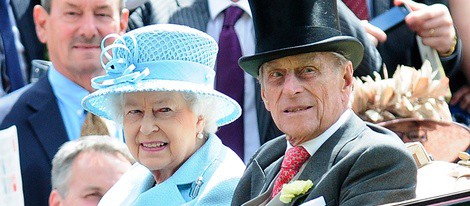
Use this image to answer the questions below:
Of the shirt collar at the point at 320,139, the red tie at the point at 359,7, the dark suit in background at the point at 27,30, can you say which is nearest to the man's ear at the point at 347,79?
the shirt collar at the point at 320,139

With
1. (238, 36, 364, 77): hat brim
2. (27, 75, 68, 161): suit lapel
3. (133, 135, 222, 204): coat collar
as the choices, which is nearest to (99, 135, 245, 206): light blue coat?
(133, 135, 222, 204): coat collar

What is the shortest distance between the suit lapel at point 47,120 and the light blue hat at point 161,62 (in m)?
1.14

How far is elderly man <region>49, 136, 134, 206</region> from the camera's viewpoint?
5766mm

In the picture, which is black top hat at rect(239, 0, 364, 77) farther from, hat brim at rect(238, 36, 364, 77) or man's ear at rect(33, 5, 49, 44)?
man's ear at rect(33, 5, 49, 44)

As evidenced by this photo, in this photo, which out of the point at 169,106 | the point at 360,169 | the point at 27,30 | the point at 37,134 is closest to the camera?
the point at 360,169

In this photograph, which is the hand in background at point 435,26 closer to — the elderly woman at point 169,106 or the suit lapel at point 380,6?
the suit lapel at point 380,6

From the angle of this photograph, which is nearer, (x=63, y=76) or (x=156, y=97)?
(x=156, y=97)

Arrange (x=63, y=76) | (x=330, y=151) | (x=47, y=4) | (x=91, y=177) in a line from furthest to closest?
(x=47, y=4) → (x=63, y=76) → (x=91, y=177) → (x=330, y=151)

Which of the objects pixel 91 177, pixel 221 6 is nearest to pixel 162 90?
pixel 91 177

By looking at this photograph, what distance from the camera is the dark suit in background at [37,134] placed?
20.4 ft

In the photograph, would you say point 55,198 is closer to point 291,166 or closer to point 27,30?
point 27,30

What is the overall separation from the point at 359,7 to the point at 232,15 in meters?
0.74

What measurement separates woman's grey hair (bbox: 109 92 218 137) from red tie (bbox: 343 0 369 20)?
1.68 meters

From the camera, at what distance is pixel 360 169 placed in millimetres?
4105
